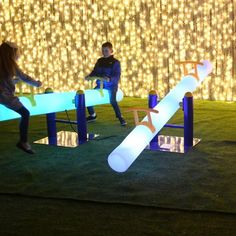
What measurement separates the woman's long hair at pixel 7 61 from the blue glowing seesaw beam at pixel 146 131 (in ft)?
3.77

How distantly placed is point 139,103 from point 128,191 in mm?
3626

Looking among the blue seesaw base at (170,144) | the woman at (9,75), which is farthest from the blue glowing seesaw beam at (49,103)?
the blue seesaw base at (170,144)

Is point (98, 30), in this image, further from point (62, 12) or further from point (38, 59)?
point (38, 59)

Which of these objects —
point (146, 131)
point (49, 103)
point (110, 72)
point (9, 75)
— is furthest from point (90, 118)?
point (146, 131)

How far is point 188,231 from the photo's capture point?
207cm

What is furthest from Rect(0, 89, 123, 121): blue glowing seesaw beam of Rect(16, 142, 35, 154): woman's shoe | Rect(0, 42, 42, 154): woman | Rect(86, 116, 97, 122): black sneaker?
Rect(86, 116, 97, 122): black sneaker

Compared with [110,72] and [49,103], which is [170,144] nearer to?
[49,103]

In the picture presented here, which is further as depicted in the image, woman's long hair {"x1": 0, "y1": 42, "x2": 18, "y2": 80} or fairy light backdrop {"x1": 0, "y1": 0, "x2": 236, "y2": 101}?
fairy light backdrop {"x1": 0, "y1": 0, "x2": 236, "y2": 101}

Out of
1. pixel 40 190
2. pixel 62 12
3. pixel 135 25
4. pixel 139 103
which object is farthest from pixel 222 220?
pixel 62 12

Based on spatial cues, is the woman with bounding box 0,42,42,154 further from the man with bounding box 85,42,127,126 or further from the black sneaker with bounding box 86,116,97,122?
the black sneaker with bounding box 86,116,97,122

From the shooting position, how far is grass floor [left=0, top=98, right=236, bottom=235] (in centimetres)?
216

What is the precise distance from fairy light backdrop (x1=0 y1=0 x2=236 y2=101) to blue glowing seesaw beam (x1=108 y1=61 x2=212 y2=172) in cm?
183

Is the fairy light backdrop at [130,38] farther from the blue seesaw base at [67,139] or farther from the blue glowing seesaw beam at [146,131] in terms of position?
the blue seesaw base at [67,139]

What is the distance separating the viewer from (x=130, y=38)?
6.57 metres
